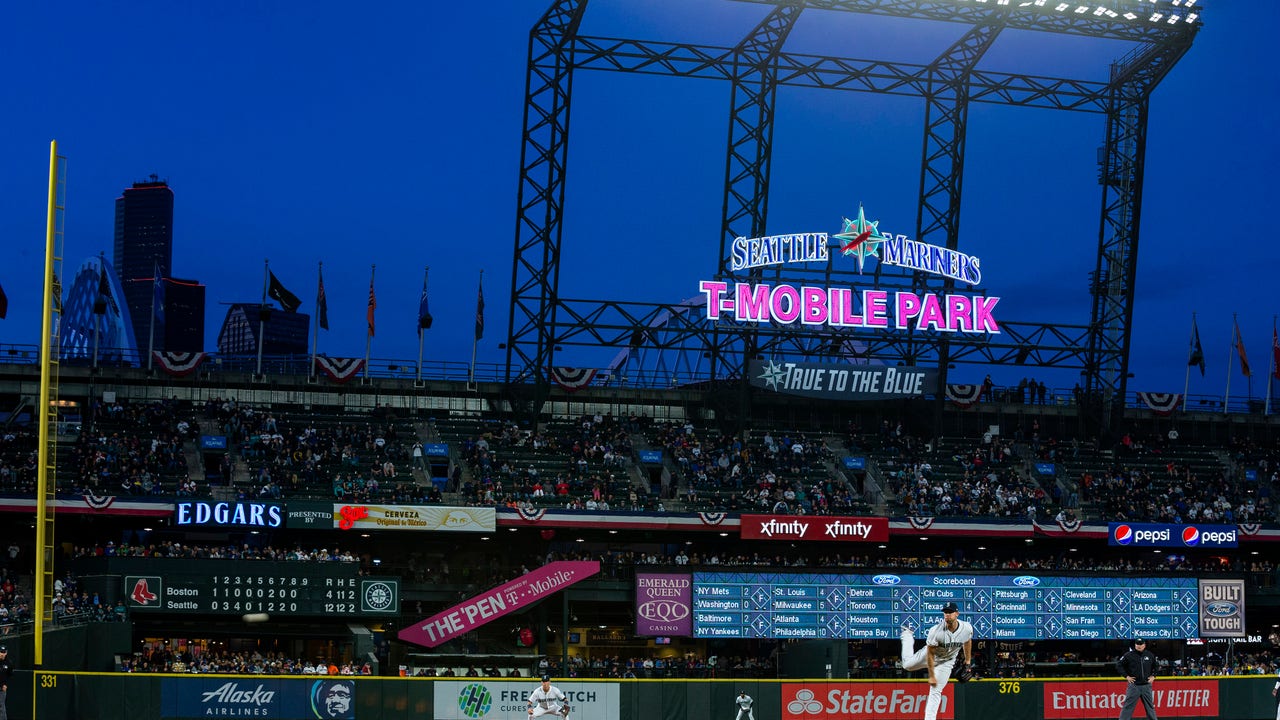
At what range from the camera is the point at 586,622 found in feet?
186

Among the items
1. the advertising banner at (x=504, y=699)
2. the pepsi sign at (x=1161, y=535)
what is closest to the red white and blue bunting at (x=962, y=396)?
the pepsi sign at (x=1161, y=535)

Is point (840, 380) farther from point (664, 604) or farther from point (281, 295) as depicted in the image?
point (281, 295)

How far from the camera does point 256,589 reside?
156 feet

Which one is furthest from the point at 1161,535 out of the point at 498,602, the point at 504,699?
the point at 504,699

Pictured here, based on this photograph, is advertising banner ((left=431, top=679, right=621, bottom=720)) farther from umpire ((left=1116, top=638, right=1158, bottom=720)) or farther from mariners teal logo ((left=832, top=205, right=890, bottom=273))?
mariners teal logo ((left=832, top=205, right=890, bottom=273))

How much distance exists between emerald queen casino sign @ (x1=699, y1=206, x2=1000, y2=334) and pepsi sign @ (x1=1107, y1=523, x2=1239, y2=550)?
36.0 feet

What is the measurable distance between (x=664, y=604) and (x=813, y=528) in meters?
6.60

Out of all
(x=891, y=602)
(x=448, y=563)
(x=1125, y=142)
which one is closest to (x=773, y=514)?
(x=891, y=602)

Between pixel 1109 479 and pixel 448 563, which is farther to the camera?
pixel 1109 479

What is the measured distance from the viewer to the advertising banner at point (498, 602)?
4878cm

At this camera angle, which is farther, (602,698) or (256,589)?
(256,589)

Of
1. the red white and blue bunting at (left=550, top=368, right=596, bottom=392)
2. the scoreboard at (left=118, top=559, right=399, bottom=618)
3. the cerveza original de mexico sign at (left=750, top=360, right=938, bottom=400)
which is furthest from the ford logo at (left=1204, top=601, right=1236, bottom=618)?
the scoreboard at (left=118, top=559, right=399, bottom=618)

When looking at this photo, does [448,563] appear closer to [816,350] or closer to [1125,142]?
[816,350]

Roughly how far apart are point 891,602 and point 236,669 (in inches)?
916
